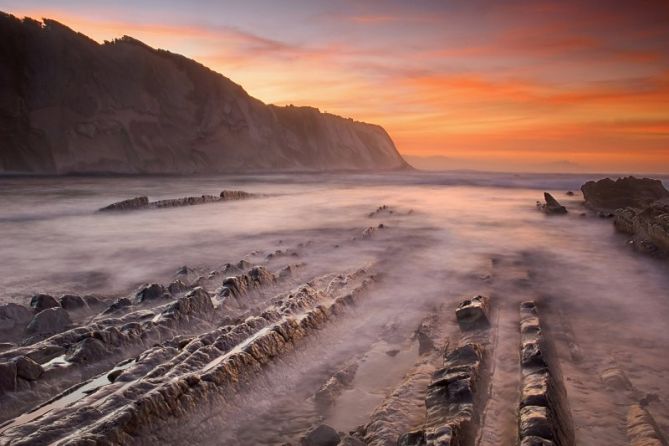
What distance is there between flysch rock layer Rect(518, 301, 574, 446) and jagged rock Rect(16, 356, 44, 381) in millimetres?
3773

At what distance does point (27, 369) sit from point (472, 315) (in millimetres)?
4533

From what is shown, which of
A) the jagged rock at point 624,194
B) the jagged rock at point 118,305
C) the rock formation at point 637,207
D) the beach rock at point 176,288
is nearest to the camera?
the jagged rock at point 118,305

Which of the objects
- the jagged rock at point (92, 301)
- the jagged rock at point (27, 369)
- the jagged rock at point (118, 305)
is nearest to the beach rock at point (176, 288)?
the jagged rock at point (118, 305)

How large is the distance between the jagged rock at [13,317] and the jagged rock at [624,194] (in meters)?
23.5

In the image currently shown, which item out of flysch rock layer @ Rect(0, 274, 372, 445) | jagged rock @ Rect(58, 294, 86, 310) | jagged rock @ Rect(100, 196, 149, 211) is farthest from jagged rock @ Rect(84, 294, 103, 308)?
jagged rock @ Rect(100, 196, 149, 211)

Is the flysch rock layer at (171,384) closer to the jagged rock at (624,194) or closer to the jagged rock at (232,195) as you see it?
the jagged rock at (232,195)

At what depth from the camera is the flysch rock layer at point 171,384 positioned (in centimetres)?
279

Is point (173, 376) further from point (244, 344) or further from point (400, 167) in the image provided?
point (400, 167)

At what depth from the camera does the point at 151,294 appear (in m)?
5.86

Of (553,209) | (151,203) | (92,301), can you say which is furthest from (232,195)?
(92,301)

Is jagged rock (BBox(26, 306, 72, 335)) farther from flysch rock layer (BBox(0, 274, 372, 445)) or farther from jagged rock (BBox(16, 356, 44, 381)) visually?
flysch rock layer (BBox(0, 274, 372, 445))

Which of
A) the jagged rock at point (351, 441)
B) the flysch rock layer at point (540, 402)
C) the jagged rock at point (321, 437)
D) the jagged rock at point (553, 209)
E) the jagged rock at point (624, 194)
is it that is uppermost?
the jagged rock at point (624, 194)

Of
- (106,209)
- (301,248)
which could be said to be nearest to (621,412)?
(301,248)

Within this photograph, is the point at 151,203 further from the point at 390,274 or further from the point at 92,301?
the point at 390,274
